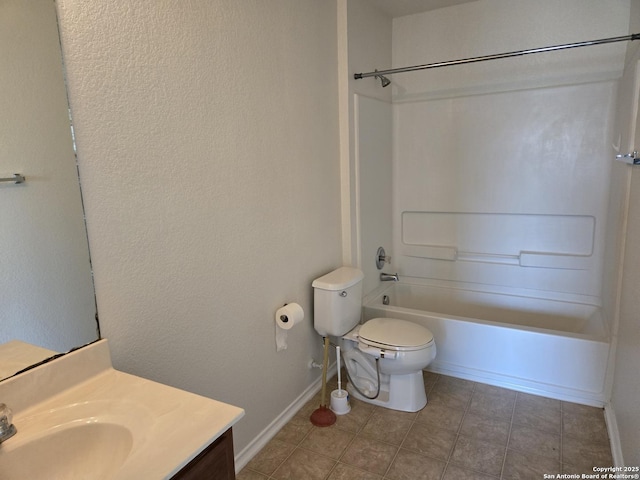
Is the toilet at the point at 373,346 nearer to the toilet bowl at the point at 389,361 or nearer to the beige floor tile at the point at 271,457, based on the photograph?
the toilet bowl at the point at 389,361

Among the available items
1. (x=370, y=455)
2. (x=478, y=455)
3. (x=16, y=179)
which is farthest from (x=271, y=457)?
(x=16, y=179)

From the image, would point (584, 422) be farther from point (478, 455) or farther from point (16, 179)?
point (16, 179)

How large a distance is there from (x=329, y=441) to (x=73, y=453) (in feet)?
4.50

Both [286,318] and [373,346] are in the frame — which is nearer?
[286,318]

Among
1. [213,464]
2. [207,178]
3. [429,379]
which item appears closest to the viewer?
[213,464]

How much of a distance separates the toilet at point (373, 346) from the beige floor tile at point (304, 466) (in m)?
0.53

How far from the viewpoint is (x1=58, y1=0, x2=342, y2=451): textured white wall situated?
1.31 meters

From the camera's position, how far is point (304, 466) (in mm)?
1974

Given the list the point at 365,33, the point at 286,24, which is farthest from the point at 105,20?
the point at 365,33

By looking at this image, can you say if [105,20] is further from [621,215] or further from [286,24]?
[621,215]

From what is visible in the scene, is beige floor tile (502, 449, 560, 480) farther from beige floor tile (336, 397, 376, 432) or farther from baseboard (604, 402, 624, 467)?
beige floor tile (336, 397, 376, 432)

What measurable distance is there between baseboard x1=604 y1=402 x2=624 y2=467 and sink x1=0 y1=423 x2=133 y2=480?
203 centimetres

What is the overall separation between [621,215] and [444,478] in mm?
1649

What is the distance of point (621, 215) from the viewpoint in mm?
2260
